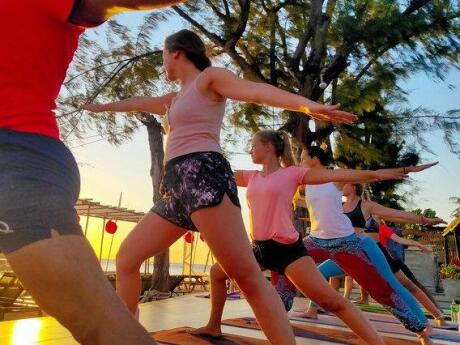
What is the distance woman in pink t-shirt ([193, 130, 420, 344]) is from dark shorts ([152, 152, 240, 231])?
76 cm

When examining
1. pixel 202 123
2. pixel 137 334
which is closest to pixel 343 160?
pixel 202 123

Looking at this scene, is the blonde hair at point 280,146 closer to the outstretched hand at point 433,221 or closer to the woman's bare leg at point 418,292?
the outstretched hand at point 433,221

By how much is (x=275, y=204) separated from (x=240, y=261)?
46.7 inches

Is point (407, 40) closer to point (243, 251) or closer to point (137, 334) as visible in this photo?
point (243, 251)

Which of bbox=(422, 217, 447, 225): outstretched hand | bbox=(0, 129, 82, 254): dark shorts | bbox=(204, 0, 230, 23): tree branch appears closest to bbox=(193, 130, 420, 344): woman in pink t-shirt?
bbox=(422, 217, 447, 225): outstretched hand

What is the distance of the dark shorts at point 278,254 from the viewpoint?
315 centimetres

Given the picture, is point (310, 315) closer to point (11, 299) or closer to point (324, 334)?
point (324, 334)

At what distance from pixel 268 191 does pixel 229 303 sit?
3.62 m

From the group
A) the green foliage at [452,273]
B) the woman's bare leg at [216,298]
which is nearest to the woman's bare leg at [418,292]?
the woman's bare leg at [216,298]

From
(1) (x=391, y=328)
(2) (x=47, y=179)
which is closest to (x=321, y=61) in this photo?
(1) (x=391, y=328)

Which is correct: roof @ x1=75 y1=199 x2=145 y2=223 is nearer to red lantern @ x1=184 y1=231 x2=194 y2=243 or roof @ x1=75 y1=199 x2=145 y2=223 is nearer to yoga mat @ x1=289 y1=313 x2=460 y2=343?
red lantern @ x1=184 y1=231 x2=194 y2=243

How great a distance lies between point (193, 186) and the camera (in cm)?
233

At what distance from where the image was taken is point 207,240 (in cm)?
217

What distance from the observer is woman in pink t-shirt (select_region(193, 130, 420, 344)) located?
9.75ft
